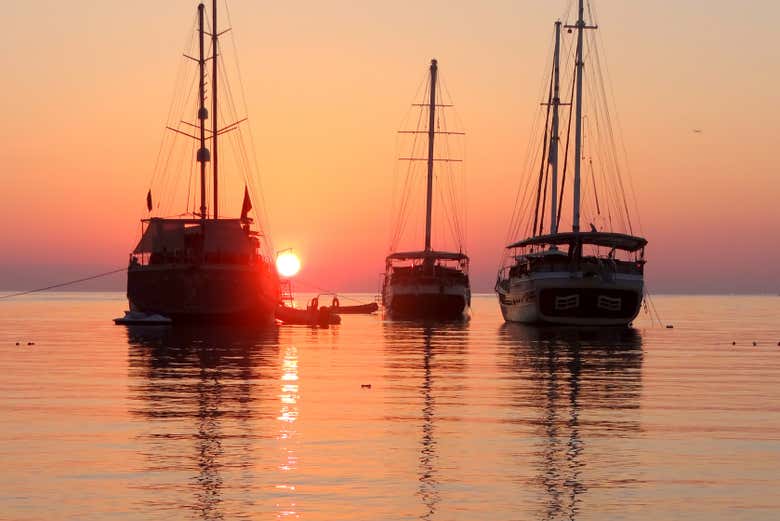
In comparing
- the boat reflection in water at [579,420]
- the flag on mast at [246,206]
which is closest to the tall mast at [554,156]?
the flag on mast at [246,206]

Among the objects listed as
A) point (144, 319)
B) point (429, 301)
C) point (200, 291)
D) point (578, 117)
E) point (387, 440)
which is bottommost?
point (387, 440)

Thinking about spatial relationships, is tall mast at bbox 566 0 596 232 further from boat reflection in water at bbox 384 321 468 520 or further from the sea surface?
the sea surface

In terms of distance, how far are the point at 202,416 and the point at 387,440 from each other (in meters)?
5.50

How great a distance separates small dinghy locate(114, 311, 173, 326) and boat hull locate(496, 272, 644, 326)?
26.2m

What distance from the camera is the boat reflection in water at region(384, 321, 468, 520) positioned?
19391 millimetres

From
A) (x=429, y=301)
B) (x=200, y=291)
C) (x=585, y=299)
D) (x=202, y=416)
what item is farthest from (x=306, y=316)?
(x=202, y=416)

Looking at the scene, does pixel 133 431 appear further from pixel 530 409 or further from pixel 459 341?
pixel 459 341

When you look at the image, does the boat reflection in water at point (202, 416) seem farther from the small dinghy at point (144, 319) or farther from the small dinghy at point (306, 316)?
the small dinghy at point (306, 316)

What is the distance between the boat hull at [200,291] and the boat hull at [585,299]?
66.2ft

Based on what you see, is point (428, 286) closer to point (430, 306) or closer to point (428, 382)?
point (430, 306)

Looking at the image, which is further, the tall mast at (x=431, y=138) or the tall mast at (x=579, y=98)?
the tall mast at (x=431, y=138)

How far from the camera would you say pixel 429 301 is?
115 m

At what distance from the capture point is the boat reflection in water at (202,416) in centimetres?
1797

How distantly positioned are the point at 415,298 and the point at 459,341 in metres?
45.7
